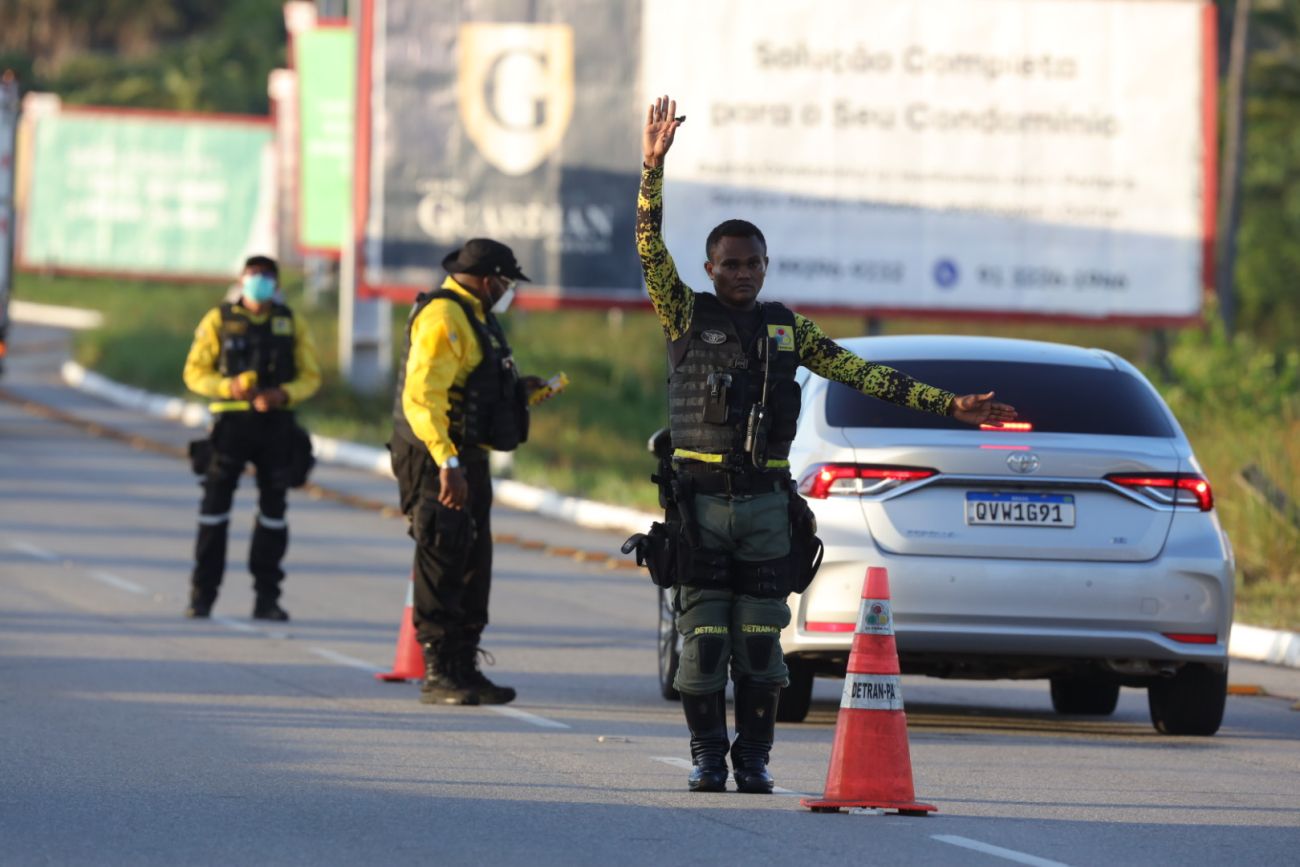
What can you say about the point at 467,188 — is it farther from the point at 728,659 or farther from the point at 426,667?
the point at 728,659

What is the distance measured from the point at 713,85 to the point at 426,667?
18.1 metres

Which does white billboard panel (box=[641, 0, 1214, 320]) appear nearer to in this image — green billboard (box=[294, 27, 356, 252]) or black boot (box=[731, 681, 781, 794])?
green billboard (box=[294, 27, 356, 252])

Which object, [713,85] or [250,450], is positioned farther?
[713,85]

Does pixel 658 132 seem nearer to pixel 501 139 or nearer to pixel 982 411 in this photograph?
pixel 982 411

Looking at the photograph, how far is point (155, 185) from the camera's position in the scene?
2293 inches

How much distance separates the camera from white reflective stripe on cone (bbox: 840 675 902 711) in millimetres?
7961

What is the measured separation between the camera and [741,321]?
8281 mm

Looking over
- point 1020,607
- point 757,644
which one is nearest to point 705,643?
point 757,644

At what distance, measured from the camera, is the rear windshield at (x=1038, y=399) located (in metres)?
10.0

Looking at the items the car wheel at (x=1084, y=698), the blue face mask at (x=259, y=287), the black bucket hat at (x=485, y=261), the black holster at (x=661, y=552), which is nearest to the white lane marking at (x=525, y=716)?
the black bucket hat at (x=485, y=261)

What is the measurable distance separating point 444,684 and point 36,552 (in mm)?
7853

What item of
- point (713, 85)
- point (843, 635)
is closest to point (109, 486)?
point (713, 85)

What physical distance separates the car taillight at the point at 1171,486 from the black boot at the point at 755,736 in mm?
2131

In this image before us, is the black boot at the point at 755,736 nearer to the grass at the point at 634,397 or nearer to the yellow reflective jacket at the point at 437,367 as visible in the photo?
the yellow reflective jacket at the point at 437,367
